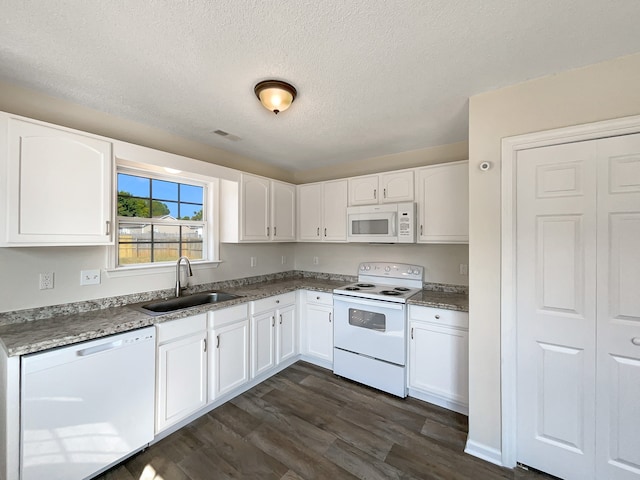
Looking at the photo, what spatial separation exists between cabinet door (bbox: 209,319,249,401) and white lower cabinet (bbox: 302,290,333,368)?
2.72ft

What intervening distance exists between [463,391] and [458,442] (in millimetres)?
406

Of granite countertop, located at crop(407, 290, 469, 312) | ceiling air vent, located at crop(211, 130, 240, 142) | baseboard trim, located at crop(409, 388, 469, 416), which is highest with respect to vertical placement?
ceiling air vent, located at crop(211, 130, 240, 142)

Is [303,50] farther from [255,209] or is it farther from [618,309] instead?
[618,309]

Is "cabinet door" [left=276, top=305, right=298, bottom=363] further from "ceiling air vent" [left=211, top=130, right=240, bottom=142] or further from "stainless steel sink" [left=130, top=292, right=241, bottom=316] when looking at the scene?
"ceiling air vent" [left=211, top=130, right=240, bottom=142]

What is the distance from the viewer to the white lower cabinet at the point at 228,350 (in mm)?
2305

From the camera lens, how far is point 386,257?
3309 millimetres

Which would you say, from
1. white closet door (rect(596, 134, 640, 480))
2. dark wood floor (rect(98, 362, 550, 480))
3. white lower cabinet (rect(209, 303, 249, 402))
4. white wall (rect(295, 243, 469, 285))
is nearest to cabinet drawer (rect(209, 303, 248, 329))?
white lower cabinet (rect(209, 303, 249, 402))

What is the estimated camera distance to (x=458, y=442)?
1.98 metres

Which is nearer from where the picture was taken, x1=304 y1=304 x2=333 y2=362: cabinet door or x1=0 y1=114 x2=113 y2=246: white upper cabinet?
x1=0 y1=114 x2=113 y2=246: white upper cabinet

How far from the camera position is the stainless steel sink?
7.49 ft

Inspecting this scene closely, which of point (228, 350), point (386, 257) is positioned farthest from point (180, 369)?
point (386, 257)

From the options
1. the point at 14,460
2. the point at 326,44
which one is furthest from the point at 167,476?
the point at 326,44

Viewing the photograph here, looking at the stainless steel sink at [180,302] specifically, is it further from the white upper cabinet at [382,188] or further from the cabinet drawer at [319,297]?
the white upper cabinet at [382,188]

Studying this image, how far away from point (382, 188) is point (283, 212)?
4.25 ft
